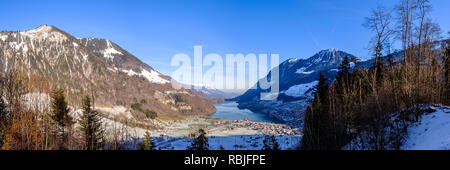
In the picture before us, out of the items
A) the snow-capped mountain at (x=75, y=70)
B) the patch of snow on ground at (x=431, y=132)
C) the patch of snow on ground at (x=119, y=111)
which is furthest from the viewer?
the snow-capped mountain at (x=75, y=70)

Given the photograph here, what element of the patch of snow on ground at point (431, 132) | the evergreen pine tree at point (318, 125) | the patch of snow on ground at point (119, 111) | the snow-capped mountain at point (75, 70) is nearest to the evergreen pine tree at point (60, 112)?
the evergreen pine tree at point (318, 125)

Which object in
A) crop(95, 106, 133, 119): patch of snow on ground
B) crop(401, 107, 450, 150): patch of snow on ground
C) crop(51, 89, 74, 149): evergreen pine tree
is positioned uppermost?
crop(401, 107, 450, 150): patch of snow on ground

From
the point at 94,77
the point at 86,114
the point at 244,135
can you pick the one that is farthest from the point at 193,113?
the point at 86,114

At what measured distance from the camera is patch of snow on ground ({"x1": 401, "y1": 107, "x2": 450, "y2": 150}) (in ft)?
23.5

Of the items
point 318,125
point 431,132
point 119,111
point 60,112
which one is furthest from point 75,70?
point 431,132

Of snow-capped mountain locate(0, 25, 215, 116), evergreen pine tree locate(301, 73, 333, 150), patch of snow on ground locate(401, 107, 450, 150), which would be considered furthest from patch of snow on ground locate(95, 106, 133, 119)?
patch of snow on ground locate(401, 107, 450, 150)

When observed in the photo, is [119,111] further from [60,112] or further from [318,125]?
[318,125]

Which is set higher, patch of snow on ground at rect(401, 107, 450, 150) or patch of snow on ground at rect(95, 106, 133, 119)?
patch of snow on ground at rect(401, 107, 450, 150)

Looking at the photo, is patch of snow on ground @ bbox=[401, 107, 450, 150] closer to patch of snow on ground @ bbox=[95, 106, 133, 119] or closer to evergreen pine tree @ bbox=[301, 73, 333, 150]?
evergreen pine tree @ bbox=[301, 73, 333, 150]

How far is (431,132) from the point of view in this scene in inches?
335

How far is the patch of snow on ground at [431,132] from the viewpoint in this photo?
23.5ft

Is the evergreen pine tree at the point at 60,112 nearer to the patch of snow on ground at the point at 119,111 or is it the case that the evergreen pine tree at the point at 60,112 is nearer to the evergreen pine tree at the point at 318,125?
→ the evergreen pine tree at the point at 318,125

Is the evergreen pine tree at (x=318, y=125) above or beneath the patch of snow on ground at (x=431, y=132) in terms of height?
beneath
